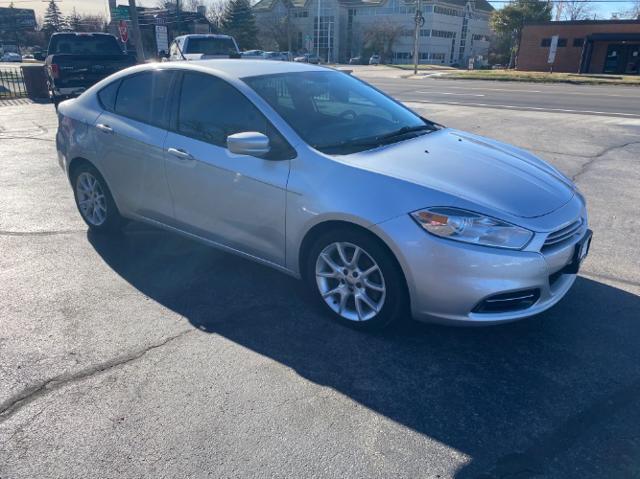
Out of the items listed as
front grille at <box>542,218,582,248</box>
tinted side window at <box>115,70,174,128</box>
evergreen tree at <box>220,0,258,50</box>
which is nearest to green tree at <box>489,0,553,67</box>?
evergreen tree at <box>220,0,258,50</box>

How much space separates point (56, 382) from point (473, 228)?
8.35ft

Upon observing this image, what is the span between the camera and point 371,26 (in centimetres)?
7750

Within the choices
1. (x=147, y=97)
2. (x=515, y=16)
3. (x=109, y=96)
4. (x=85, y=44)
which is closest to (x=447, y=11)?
(x=515, y=16)

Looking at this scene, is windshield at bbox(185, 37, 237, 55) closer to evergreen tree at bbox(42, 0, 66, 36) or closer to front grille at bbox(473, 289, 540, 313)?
front grille at bbox(473, 289, 540, 313)

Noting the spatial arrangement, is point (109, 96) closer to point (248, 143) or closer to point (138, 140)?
point (138, 140)

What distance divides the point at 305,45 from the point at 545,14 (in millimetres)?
34609

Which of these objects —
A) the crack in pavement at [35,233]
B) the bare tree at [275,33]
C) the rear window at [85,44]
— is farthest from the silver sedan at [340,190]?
the bare tree at [275,33]

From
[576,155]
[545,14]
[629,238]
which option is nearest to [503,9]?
[545,14]

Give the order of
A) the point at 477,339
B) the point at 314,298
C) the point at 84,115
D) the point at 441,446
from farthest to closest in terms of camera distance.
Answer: the point at 84,115 → the point at 314,298 → the point at 477,339 → the point at 441,446

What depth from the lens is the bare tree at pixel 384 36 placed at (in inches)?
2933

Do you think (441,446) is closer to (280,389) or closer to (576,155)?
(280,389)

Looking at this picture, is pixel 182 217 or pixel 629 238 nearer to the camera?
pixel 182 217

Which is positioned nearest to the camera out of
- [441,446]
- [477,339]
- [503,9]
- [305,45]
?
[441,446]

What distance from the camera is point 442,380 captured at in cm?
296
